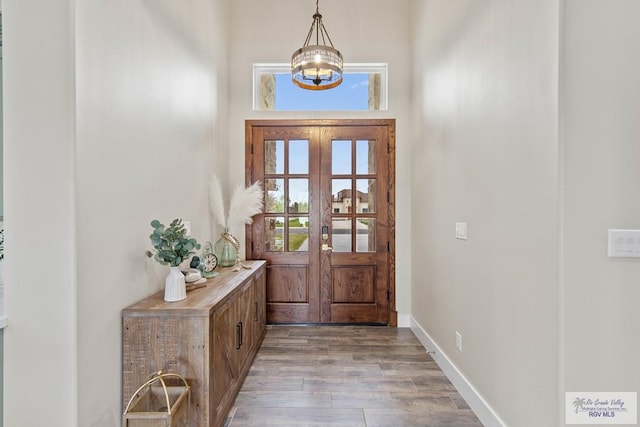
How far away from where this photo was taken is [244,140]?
3.88 m

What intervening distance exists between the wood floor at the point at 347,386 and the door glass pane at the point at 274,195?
143 cm

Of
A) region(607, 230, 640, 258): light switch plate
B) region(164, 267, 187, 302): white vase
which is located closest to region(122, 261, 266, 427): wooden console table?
region(164, 267, 187, 302): white vase

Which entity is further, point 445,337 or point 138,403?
point 445,337

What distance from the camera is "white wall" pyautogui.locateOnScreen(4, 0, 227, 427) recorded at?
4.56ft

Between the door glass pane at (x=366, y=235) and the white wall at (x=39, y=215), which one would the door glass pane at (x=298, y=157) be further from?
the white wall at (x=39, y=215)

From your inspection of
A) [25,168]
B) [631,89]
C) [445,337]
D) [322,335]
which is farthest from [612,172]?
[322,335]

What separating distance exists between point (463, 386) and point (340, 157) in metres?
2.56

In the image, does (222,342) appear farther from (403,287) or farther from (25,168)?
(403,287)

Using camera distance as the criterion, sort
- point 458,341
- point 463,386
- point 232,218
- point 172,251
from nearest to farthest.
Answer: point 172,251 → point 463,386 → point 458,341 → point 232,218

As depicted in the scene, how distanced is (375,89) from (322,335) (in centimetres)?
292

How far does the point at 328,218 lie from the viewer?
12.6 ft

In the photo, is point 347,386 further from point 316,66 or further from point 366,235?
point 316,66

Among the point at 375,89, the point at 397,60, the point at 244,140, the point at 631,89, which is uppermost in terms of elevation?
the point at 397,60

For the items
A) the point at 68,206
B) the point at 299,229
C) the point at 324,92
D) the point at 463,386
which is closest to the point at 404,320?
the point at 463,386
